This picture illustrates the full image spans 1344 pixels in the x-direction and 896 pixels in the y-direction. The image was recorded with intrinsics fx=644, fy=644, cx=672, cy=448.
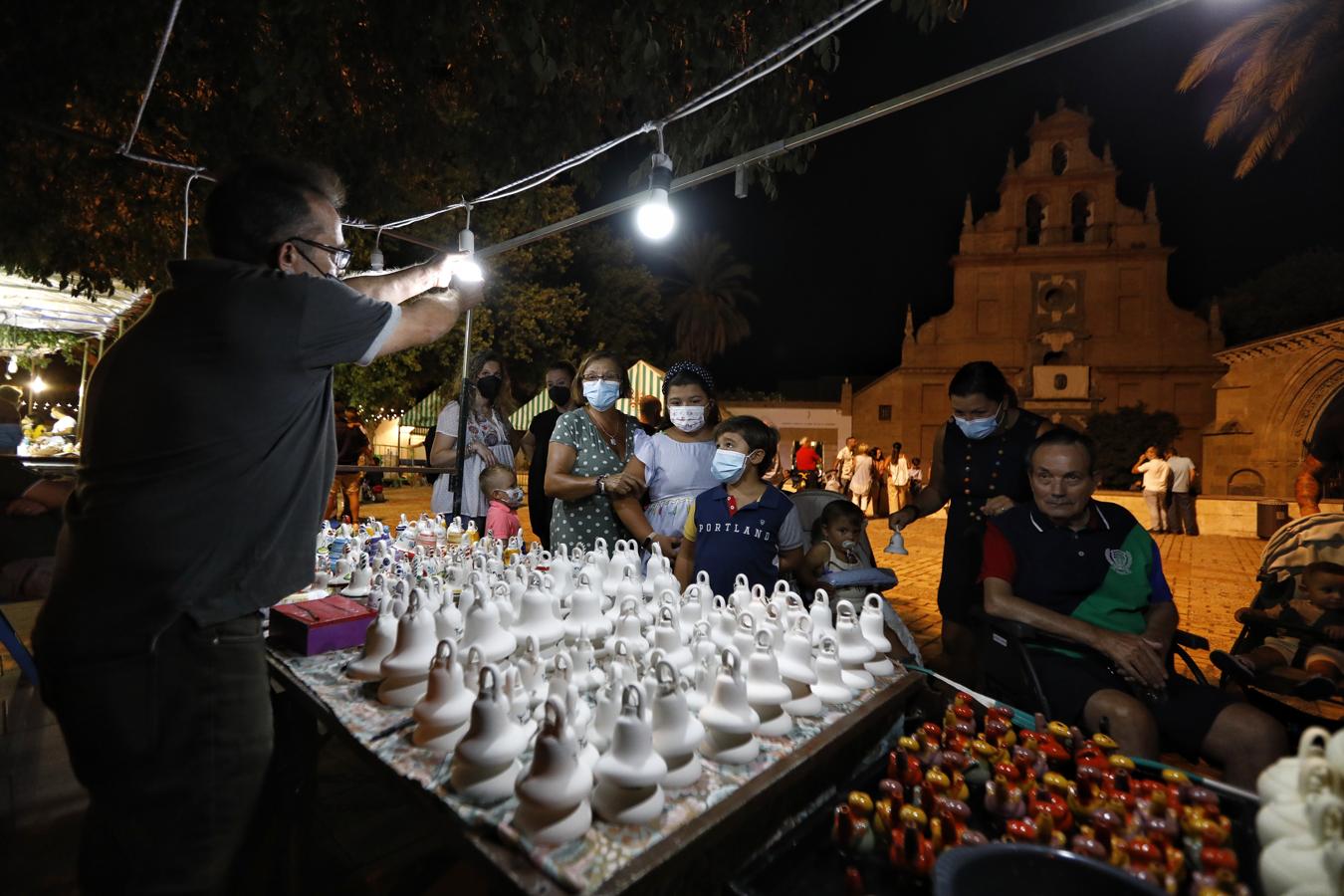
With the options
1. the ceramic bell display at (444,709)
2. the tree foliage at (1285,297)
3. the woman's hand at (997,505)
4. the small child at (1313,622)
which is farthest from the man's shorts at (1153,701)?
the tree foliage at (1285,297)

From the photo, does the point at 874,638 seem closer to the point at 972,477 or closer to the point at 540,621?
the point at 540,621

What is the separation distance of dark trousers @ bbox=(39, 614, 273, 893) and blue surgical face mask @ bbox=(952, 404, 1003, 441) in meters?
3.43

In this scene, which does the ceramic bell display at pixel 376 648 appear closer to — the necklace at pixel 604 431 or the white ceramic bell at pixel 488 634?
the white ceramic bell at pixel 488 634

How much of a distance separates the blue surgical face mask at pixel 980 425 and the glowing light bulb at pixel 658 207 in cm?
197

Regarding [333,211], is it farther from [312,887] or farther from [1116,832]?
[1116,832]

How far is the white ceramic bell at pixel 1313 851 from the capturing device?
3.46 feet

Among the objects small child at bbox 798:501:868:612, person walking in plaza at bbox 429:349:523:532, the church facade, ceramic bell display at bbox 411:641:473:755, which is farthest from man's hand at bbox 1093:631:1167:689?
the church facade

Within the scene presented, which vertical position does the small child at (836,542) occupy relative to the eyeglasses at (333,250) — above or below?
below

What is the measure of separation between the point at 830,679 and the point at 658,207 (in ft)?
8.29

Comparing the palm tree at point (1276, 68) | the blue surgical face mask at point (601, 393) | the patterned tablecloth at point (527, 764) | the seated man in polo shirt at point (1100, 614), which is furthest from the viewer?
the palm tree at point (1276, 68)

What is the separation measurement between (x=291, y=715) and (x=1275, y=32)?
1620 centimetres

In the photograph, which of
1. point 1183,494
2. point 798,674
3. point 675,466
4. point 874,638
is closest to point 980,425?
point 675,466

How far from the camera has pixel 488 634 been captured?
1905 mm

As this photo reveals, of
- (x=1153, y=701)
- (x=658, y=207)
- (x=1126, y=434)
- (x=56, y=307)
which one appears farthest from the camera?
(x=1126, y=434)
